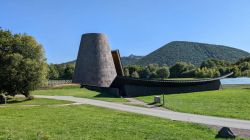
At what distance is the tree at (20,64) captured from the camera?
1457 inches

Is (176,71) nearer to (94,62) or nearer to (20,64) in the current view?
(94,62)

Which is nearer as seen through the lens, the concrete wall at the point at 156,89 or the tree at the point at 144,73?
the concrete wall at the point at 156,89

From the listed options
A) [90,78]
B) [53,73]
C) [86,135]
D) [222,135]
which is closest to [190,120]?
[222,135]

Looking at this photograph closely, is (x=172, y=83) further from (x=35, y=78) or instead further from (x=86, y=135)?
(x=86, y=135)

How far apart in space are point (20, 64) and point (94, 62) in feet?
66.2

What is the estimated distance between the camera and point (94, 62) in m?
56.8

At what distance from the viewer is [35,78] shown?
38500 millimetres

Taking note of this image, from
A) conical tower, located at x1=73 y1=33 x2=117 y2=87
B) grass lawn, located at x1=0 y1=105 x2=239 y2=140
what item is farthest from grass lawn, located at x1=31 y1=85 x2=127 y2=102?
grass lawn, located at x1=0 y1=105 x2=239 y2=140

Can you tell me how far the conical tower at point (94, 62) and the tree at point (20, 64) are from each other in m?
16.1

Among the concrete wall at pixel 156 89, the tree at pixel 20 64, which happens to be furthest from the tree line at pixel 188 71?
the tree at pixel 20 64

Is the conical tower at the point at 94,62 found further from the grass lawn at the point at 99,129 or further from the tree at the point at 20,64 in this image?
the grass lawn at the point at 99,129

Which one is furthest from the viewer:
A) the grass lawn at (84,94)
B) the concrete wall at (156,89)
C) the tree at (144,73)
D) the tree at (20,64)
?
the tree at (144,73)

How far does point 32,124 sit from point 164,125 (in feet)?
21.8

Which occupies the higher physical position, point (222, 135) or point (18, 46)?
point (18, 46)
